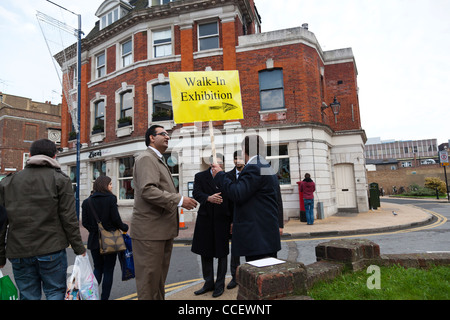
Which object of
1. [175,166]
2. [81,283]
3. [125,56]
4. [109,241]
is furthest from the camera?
[125,56]

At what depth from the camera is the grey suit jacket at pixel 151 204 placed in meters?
2.77

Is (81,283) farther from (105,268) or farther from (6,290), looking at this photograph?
(105,268)

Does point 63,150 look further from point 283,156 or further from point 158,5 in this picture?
point 283,156

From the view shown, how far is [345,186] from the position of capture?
47.6 ft

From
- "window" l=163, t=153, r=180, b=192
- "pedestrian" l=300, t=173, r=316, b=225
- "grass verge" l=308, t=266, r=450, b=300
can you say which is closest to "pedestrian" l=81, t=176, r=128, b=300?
"grass verge" l=308, t=266, r=450, b=300

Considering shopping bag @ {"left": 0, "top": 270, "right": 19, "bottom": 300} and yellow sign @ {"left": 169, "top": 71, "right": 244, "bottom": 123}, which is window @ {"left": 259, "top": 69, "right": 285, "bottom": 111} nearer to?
yellow sign @ {"left": 169, "top": 71, "right": 244, "bottom": 123}

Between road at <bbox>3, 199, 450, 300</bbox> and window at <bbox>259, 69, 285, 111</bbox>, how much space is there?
7.14 metres

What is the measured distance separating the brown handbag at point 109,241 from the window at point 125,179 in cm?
1181

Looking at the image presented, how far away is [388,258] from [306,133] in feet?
30.2

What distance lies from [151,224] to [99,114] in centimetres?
1670

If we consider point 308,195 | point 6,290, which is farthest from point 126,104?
point 6,290

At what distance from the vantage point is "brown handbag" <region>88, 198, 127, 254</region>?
3.61 m

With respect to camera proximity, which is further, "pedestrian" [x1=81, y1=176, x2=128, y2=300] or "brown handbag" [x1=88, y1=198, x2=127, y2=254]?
"pedestrian" [x1=81, y1=176, x2=128, y2=300]

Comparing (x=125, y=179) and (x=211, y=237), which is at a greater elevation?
(x=125, y=179)
